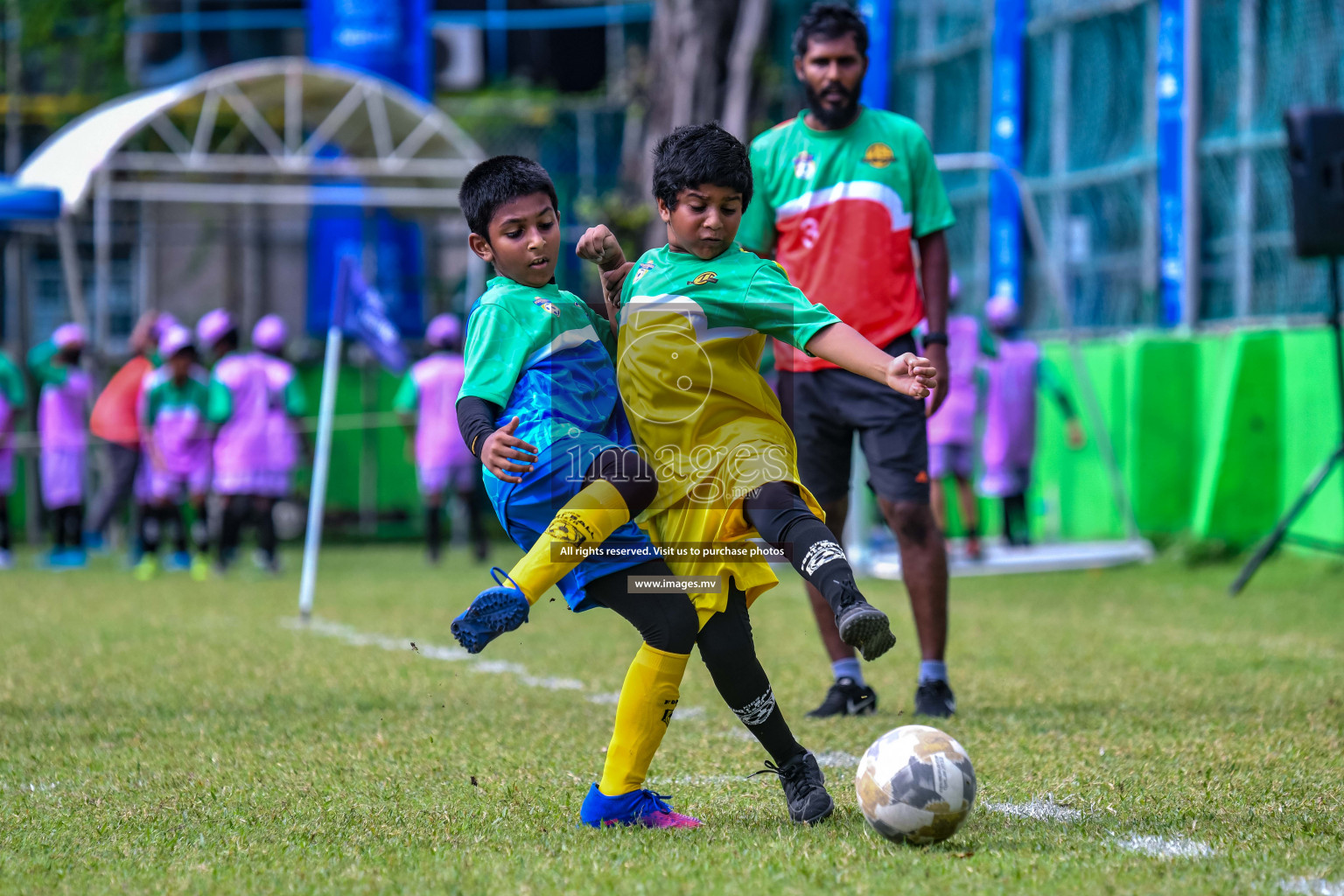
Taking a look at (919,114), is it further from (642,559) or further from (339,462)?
(642,559)

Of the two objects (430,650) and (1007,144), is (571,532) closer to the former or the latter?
(430,650)

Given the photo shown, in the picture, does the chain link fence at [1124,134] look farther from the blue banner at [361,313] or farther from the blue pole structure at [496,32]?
the blue pole structure at [496,32]

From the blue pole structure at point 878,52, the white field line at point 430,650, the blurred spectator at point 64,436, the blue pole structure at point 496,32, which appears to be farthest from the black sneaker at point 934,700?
the blue pole structure at point 496,32

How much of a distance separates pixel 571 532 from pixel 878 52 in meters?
9.24

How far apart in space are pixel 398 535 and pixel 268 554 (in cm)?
397

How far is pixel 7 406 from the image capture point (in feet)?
42.2

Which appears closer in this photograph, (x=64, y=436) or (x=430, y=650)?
(x=430, y=650)

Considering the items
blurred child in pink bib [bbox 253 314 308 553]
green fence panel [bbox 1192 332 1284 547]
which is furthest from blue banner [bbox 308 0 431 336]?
green fence panel [bbox 1192 332 1284 547]

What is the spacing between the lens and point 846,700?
5012 mm

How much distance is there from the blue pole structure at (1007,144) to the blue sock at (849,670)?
395 inches

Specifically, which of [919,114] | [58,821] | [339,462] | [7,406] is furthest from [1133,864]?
[919,114]

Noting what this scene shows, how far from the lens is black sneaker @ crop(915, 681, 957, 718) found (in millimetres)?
4914

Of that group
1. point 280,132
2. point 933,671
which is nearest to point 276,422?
point 280,132

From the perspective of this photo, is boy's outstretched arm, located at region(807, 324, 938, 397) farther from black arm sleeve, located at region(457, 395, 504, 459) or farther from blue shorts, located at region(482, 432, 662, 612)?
black arm sleeve, located at region(457, 395, 504, 459)
